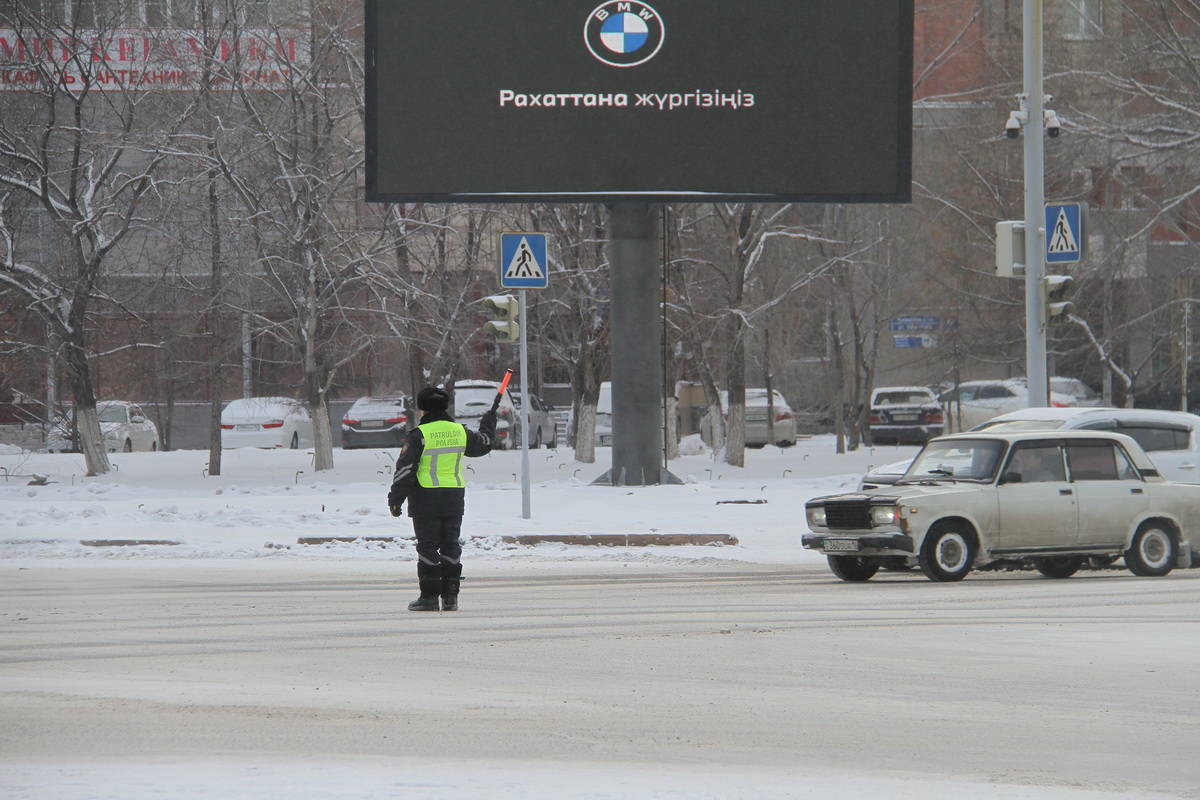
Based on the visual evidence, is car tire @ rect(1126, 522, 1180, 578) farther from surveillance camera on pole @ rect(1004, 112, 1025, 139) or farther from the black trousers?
surveillance camera on pole @ rect(1004, 112, 1025, 139)

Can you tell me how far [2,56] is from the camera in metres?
30.3

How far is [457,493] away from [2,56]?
21.5 meters

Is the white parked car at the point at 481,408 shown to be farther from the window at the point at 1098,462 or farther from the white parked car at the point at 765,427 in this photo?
the window at the point at 1098,462

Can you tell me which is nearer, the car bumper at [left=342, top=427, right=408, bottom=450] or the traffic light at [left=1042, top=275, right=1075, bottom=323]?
the traffic light at [left=1042, top=275, right=1075, bottom=323]

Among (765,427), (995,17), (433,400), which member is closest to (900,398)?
(765,427)

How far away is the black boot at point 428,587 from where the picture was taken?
12.5 metres

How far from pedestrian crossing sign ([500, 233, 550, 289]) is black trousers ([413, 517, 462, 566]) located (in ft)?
24.7

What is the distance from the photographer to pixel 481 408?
3994 cm

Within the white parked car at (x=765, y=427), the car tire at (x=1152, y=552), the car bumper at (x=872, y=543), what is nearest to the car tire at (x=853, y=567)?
the car bumper at (x=872, y=543)

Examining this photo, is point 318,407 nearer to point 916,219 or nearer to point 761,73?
point 761,73

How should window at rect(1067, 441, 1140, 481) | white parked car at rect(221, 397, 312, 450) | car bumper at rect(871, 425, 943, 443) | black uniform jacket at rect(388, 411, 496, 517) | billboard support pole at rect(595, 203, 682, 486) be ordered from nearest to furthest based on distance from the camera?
black uniform jacket at rect(388, 411, 496, 517) < window at rect(1067, 441, 1140, 481) < billboard support pole at rect(595, 203, 682, 486) < white parked car at rect(221, 397, 312, 450) < car bumper at rect(871, 425, 943, 443)

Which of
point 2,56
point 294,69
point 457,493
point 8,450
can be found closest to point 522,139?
point 294,69

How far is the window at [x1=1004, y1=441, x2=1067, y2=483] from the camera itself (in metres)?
15.5

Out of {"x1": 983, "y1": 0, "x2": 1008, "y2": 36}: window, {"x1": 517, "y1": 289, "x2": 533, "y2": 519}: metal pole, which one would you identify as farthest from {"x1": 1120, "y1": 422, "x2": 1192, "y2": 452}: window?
{"x1": 983, "y1": 0, "x2": 1008, "y2": 36}: window
